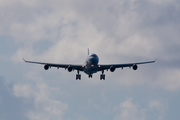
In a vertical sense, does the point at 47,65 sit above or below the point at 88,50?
below

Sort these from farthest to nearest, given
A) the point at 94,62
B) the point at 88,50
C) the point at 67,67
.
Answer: the point at 88,50 < the point at 67,67 < the point at 94,62

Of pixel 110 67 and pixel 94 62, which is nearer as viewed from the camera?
pixel 94 62

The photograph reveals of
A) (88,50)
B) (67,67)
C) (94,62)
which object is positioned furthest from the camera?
(88,50)

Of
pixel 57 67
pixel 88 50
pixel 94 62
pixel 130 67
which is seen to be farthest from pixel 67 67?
pixel 88 50

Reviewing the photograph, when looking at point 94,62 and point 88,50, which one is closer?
point 94,62

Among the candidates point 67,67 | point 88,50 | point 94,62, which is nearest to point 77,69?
point 67,67

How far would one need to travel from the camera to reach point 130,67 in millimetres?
119750

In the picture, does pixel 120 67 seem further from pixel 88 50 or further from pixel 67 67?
pixel 88 50

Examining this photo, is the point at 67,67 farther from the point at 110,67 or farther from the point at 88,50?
the point at 88,50

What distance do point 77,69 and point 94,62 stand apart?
1271cm

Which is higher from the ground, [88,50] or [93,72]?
[88,50]

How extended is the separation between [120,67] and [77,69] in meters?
→ 15.2

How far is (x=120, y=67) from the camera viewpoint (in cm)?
12125

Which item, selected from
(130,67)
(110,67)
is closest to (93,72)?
(110,67)
